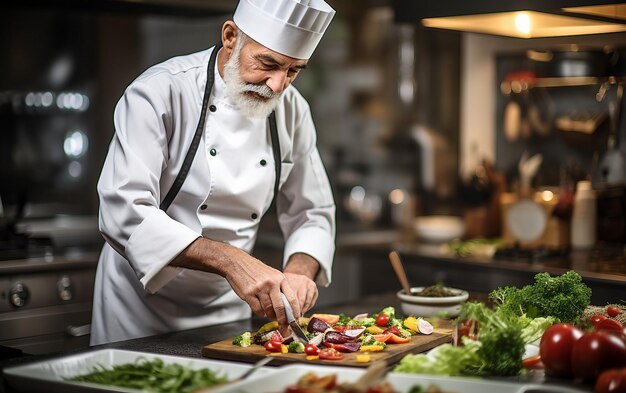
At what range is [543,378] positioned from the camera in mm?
1976

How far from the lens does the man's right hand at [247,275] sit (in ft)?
7.45

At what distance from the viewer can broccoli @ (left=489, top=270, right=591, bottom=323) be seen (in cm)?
238

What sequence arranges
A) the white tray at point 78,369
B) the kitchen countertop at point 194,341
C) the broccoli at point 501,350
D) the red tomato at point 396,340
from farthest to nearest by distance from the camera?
the red tomato at point 396,340 < the kitchen countertop at point 194,341 < the broccoli at point 501,350 < the white tray at point 78,369

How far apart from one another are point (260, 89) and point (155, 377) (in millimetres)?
980

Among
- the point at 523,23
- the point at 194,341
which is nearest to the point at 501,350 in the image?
the point at 194,341

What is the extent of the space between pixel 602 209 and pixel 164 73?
2467 millimetres

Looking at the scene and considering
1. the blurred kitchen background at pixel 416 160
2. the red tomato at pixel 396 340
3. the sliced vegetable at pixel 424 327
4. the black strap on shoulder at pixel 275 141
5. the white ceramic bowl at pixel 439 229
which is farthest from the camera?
the white ceramic bowl at pixel 439 229

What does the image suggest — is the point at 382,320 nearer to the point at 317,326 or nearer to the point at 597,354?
the point at 317,326

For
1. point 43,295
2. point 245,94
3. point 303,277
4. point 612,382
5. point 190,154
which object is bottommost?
point 43,295

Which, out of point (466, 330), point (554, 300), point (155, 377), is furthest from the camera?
point (554, 300)

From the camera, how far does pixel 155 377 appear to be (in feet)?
6.02

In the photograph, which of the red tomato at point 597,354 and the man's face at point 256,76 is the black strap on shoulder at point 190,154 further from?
the red tomato at point 597,354

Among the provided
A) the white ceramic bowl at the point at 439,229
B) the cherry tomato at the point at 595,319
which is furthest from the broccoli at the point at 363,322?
the white ceramic bowl at the point at 439,229

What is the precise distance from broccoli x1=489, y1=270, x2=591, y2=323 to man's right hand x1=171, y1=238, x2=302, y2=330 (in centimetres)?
59
